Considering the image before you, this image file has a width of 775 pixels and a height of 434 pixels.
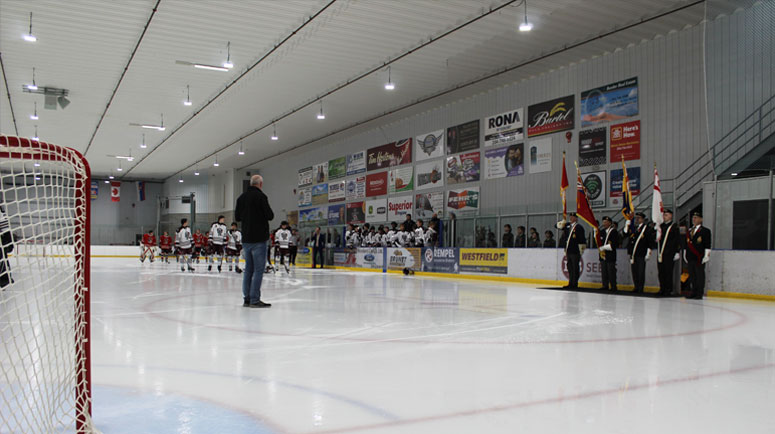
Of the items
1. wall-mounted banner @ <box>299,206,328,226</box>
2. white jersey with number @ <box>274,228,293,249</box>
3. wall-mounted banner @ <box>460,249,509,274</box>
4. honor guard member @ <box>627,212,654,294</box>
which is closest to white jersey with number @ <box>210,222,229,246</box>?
white jersey with number @ <box>274,228,293,249</box>

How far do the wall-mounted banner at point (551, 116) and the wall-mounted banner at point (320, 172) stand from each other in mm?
14450

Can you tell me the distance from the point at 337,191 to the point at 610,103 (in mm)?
16098

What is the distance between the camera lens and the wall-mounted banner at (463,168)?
2066cm

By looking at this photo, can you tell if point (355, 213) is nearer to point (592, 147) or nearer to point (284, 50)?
point (284, 50)

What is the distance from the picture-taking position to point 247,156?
114ft

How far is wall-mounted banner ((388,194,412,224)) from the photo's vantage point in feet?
79.1

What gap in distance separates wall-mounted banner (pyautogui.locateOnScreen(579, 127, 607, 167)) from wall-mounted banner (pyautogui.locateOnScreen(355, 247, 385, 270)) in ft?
27.0

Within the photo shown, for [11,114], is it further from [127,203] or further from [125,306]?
[127,203]

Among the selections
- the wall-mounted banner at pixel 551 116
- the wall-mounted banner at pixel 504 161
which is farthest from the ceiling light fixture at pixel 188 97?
the wall-mounted banner at pixel 551 116

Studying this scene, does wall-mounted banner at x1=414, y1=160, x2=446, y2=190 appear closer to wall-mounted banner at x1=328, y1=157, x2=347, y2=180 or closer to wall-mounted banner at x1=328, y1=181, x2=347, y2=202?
wall-mounted banner at x1=328, y1=181, x2=347, y2=202

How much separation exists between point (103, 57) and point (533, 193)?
1381 cm

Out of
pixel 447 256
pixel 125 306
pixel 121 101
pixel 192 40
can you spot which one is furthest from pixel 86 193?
pixel 121 101

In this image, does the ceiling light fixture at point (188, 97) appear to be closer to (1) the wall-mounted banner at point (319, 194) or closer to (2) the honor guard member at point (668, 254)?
(1) the wall-mounted banner at point (319, 194)

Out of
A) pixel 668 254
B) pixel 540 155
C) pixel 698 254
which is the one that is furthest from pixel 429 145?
pixel 698 254
